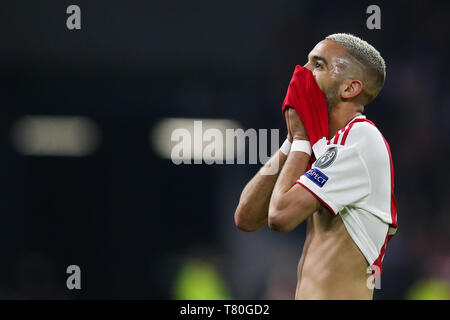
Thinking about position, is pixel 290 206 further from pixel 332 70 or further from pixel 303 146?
pixel 332 70

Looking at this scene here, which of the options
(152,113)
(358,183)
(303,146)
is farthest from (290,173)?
(152,113)

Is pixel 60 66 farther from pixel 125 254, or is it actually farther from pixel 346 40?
pixel 346 40

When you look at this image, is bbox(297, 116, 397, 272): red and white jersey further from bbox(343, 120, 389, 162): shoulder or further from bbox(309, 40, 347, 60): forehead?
bbox(309, 40, 347, 60): forehead

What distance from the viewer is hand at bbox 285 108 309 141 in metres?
2.56

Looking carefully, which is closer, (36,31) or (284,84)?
(284,84)

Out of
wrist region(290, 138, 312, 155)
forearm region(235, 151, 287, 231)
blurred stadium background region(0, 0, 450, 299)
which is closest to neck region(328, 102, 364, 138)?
wrist region(290, 138, 312, 155)

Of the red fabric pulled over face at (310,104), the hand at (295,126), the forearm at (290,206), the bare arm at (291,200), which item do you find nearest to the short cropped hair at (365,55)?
the red fabric pulled over face at (310,104)

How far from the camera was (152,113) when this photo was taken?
8742 millimetres

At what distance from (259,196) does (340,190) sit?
537 millimetres

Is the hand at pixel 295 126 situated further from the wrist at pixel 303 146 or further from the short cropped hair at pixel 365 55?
the short cropped hair at pixel 365 55

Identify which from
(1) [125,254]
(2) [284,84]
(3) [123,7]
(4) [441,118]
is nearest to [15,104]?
(3) [123,7]

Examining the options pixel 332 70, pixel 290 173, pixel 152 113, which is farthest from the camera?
pixel 152 113

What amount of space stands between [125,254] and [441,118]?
4381 mm

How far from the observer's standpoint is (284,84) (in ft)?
27.4
